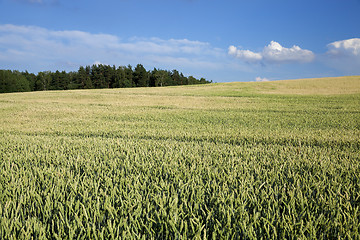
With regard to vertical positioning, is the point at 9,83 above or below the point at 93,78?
below

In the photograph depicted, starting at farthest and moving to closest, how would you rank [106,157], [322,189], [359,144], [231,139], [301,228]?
1. [231,139]
2. [359,144]
3. [106,157]
4. [322,189]
5. [301,228]

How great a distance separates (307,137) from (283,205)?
5079 millimetres

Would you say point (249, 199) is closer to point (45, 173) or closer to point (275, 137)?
point (45, 173)

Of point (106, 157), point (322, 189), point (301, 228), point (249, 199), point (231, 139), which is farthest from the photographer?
point (231, 139)

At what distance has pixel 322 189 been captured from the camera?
248cm

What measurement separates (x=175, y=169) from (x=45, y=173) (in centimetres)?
164

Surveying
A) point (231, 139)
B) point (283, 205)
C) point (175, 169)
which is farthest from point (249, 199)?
point (231, 139)

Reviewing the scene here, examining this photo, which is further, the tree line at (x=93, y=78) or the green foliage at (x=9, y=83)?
the tree line at (x=93, y=78)

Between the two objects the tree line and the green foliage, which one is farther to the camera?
the tree line

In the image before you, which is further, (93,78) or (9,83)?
(93,78)

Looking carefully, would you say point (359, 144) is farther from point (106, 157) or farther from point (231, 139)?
point (106, 157)

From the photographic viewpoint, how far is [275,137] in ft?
21.6

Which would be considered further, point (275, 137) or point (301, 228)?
point (275, 137)

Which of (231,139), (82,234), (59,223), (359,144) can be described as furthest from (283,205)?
(359,144)
